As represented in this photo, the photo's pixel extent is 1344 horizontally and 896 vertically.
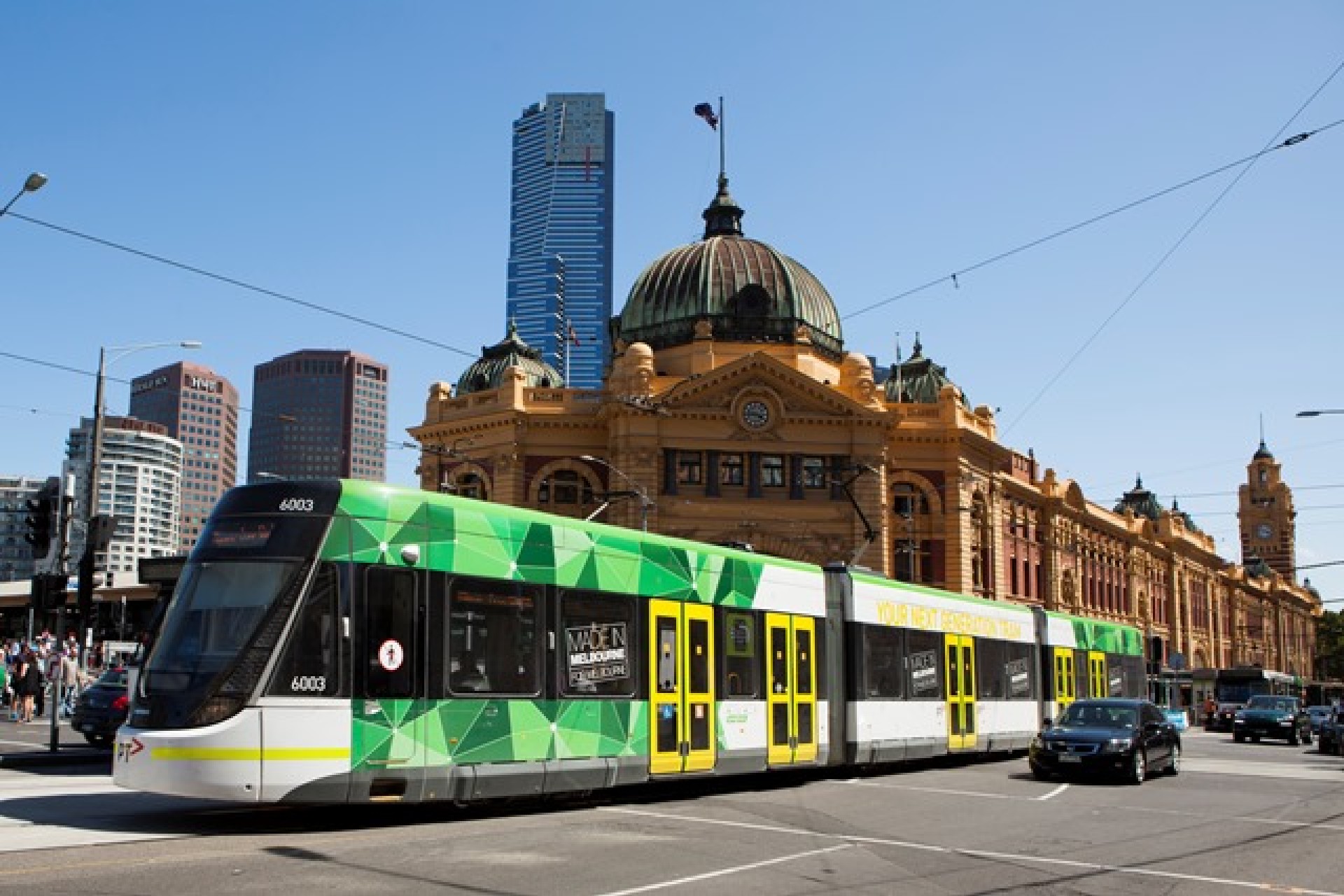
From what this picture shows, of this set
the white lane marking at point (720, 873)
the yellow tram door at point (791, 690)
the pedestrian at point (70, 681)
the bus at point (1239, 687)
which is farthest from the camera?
the bus at point (1239, 687)

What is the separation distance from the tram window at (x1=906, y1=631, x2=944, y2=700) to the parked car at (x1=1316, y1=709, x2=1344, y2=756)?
55.1 ft

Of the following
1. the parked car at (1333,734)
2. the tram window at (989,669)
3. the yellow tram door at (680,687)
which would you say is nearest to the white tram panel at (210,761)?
the yellow tram door at (680,687)

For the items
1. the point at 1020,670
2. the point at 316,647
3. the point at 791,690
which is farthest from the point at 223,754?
the point at 1020,670

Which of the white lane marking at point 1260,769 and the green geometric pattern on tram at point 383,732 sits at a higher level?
the green geometric pattern on tram at point 383,732

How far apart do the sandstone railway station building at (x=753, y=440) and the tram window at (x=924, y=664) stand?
1049 inches

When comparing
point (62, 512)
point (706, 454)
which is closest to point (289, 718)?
point (62, 512)

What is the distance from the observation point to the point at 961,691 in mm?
25062

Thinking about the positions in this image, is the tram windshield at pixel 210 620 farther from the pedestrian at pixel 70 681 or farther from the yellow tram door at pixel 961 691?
the pedestrian at pixel 70 681

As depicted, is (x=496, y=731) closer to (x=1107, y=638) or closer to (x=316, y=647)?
(x=316, y=647)

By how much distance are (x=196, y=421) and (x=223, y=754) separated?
568 feet

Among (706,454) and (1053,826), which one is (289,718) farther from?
(706,454)

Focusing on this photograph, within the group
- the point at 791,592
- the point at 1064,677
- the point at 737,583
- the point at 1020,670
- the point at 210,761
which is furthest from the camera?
the point at 1064,677

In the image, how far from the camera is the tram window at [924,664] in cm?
2316

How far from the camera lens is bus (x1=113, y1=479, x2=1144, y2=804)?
12430 mm
